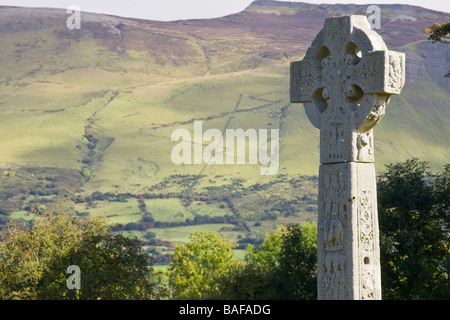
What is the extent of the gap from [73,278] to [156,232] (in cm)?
13164

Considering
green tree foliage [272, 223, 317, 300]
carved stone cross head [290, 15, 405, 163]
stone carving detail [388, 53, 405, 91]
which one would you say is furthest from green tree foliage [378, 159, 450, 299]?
stone carving detail [388, 53, 405, 91]

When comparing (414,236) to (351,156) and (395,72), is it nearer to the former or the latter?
(351,156)

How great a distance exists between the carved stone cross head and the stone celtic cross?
0.05 ft

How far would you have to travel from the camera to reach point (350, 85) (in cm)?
1341

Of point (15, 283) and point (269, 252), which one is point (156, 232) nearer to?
point (269, 252)

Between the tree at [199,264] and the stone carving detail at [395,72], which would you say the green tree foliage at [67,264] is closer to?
the tree at [199,264]

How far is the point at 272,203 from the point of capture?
19900cm

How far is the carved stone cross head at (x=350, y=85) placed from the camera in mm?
12969

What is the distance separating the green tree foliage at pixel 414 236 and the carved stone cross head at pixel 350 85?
2172cm

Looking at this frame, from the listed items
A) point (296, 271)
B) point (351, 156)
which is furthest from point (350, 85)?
point (296, 271)

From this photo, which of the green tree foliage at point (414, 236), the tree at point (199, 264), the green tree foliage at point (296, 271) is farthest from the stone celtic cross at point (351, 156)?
the tree at point (199, 264)

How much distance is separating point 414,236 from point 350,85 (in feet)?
81.1

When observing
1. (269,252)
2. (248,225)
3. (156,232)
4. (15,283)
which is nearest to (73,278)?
(15,283)
